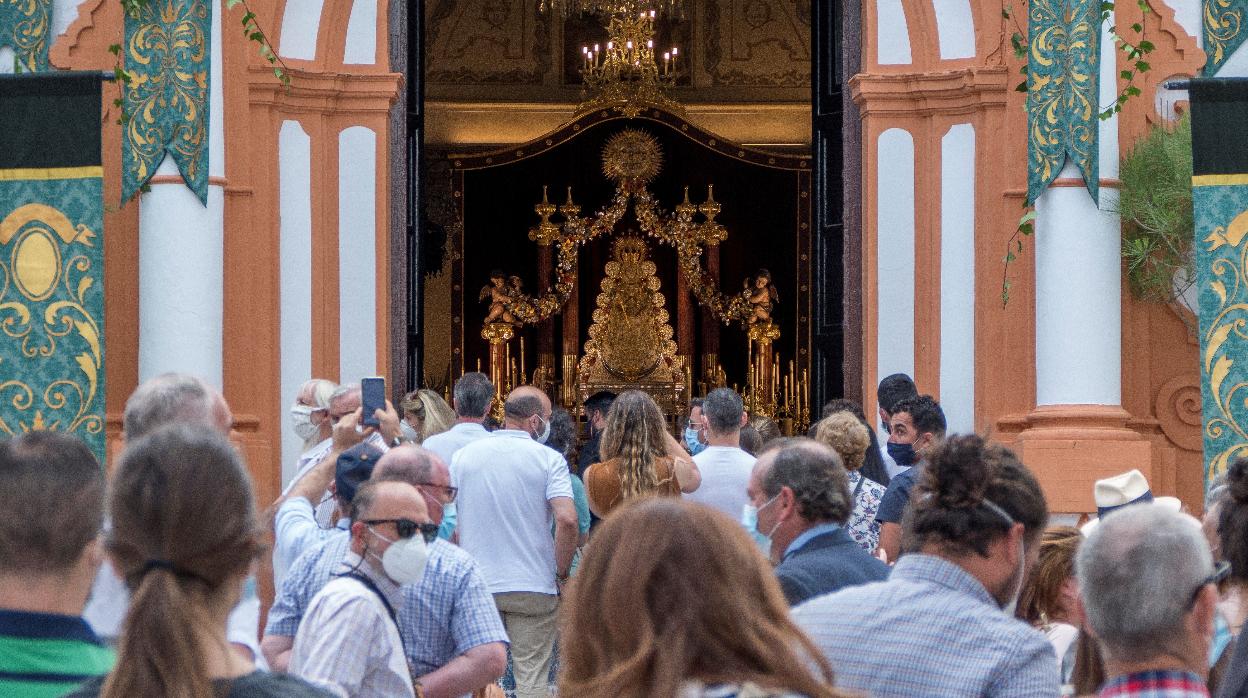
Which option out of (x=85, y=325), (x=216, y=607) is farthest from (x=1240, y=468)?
(x=85, y=325)

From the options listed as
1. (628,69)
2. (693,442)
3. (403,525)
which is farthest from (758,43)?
(403,525)

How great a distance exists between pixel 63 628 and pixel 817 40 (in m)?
9.34

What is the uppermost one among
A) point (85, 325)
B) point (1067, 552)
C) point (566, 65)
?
point (566, 65)

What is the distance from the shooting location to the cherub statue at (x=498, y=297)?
16594 millimetres

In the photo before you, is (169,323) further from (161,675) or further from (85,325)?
(161,675)

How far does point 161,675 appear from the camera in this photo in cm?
229

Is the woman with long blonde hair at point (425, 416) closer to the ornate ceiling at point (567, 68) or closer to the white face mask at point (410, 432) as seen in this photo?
the white face mask at point (410, 432)

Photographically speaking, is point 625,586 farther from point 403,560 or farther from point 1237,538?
point 1237,538

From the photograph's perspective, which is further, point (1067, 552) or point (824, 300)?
point (824, 300)

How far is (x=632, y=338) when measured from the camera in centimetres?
1648

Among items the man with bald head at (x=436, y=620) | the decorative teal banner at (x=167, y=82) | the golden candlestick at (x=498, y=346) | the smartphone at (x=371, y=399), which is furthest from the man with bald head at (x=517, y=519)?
the golden candlestick at (x=498, y=346)

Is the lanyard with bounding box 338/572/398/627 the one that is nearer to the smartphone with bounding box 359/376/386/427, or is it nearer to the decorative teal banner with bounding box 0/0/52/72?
the smartphone with bounding box 359/376/386/427

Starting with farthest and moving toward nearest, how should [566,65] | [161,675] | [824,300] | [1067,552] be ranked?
[566,65]
[824,300]
[1067,552]
[161,675]

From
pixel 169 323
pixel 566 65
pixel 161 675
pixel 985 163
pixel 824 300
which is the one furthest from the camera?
pixel 566 65
